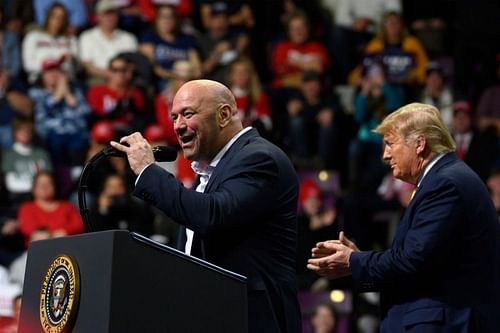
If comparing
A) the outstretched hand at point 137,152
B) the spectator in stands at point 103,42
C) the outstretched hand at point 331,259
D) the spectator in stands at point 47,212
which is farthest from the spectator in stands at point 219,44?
the outstretched hand at point 137,152

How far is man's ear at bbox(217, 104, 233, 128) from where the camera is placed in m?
4.16

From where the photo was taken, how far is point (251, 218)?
3.96m

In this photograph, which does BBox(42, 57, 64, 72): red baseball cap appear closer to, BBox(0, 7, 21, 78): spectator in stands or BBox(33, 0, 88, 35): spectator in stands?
BBox(0, 7, 21, 78): spectator in stands

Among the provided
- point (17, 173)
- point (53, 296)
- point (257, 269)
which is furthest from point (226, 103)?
point (17, 173)

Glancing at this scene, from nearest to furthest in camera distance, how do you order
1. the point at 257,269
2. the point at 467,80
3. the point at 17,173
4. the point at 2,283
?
the point at 257,269
the point at 2,283
the point at 17,173
the point at 467,80

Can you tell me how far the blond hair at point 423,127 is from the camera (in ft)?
14.0

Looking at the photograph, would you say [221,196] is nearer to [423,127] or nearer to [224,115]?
[224,115]

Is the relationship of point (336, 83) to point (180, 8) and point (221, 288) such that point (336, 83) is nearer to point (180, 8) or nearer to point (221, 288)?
point (180, 8)

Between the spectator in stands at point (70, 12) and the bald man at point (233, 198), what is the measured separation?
7580 millimetres

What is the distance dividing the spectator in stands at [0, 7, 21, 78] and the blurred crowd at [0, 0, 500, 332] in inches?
0.5

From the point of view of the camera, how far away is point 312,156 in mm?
10719

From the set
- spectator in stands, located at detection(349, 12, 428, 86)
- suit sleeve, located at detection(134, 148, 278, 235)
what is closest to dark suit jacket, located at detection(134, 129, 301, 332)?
suit sleeve, located at detection(134, 148, 278, 235)

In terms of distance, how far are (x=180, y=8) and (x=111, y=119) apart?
2.33 m

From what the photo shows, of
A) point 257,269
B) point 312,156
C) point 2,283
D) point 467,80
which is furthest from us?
point 467,80
